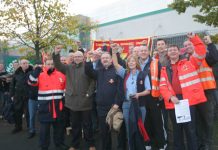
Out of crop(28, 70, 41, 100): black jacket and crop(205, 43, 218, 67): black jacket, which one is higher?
crop(205, 43, 218, 67): black jacket

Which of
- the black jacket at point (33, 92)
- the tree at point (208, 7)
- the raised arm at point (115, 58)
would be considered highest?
the tree at point (208, 7)

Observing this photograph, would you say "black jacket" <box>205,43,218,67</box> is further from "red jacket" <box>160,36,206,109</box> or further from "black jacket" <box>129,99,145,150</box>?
"black jacket" <box>129,99,145,150</box>

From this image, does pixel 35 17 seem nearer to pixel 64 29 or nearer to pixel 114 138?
pixel 64 29

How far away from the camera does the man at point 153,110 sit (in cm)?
536

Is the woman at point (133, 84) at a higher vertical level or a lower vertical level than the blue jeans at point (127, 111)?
higher

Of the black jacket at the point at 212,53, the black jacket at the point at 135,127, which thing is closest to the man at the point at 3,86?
the black jacket at the point at 135,127

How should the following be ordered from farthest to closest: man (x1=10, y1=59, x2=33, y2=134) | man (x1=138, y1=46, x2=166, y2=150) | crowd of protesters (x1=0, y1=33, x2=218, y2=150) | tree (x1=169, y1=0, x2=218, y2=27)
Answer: tree (x1=169, y1=0, x2=218, y2=27) < man (x1=10, y1=59, x2=33, y2=134) < man (x1=138, y1=46, x2=166, y2=150) < crowd of protesters (x1=0, y1=33, x2=218, y2=150)

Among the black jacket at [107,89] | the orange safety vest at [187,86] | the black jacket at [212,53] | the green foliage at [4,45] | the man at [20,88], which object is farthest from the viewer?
the green foliage at [4,45]

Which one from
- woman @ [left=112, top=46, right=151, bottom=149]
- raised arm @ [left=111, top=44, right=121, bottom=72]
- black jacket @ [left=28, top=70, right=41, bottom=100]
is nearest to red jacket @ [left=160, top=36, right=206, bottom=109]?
woman @ [left=112, top=46, right=151, bottom=149]

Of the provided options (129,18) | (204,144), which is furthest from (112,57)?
(129,18)

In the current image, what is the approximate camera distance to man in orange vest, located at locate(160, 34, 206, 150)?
189 inches

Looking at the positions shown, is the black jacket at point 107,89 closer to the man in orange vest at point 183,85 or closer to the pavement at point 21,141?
the man in orange vest at point 183,85

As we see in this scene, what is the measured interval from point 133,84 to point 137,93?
20 centimetres

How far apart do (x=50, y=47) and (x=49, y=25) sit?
99 centimetres
